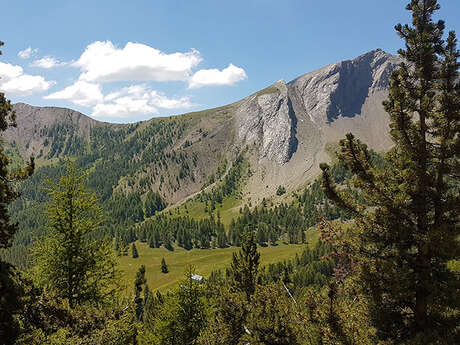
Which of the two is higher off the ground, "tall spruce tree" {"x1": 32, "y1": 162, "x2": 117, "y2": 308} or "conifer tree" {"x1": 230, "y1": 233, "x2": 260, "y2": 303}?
"tall spruce tree" {"x1": 32, "y1": 162, "x2": 117, "y2": 308}

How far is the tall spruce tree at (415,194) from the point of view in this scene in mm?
11961

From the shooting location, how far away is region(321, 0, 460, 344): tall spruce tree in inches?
471

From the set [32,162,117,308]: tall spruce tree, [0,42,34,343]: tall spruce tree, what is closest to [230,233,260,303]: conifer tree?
[32,162,117,308]: tall spruce tree

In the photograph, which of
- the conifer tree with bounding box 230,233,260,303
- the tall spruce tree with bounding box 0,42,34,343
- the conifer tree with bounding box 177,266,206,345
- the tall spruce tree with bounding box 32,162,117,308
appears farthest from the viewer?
the conifer tree with bounding box 230,233,260,303

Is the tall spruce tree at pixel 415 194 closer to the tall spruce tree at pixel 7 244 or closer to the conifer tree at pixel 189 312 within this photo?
the tall spruce tree at pixel 7 244

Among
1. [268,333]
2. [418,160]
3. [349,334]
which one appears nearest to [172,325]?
[268,333]

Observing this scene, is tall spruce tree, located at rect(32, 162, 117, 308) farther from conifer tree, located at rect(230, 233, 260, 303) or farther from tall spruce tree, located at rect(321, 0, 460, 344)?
conifer tree, located at rect(230, 233, 260, 303)

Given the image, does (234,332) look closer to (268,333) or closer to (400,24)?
(268,333)

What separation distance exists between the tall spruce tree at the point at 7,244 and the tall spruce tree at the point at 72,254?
3.94m

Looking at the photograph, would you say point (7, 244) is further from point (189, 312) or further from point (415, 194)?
point (189, 312)

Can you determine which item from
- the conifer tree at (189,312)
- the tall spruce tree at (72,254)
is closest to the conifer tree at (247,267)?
the conifer tree at (189,312)

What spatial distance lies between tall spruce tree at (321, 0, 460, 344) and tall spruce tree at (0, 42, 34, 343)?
13.9 m

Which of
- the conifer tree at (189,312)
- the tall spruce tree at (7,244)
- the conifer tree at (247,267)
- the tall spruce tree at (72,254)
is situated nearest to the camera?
the tall spruce tree at (7,244)

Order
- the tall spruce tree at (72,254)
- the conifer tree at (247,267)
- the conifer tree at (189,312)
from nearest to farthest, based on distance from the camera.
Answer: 1. the tall spruce tree at (72,254)
2. the conifer tree at (189,312)
3. the conifer tree at (247,267)
